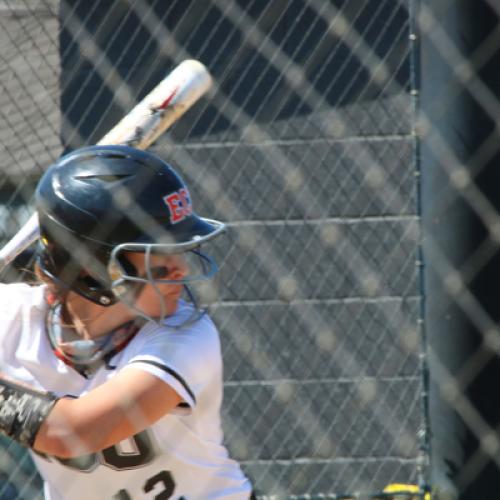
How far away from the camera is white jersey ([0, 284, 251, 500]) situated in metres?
2.47

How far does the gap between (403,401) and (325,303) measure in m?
0.51

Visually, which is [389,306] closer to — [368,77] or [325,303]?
[325,303]

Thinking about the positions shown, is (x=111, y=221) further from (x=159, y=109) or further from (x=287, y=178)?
(x=287, y=178)

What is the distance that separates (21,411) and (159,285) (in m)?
0.41

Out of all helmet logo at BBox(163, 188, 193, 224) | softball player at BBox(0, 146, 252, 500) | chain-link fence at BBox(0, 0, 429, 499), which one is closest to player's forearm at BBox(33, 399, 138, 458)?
softball player at BBox(0, 146, 252, 500)

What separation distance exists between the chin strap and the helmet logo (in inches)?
19.8

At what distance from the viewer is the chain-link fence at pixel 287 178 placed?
4770 mm

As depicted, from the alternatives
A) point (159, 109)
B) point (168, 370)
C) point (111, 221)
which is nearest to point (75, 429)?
point (168, 370)

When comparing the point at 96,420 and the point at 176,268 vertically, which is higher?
the point at 176,268

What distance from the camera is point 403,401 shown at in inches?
190

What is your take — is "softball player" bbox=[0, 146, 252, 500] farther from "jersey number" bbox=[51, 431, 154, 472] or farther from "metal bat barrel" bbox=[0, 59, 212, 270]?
"metal bat barrel" bbox=[0, 59, 212, 270]

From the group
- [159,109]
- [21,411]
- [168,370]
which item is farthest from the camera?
[159,109]

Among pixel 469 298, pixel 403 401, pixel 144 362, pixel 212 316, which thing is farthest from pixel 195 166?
pixel 144 362

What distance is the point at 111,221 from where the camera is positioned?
Answer: 247cm
